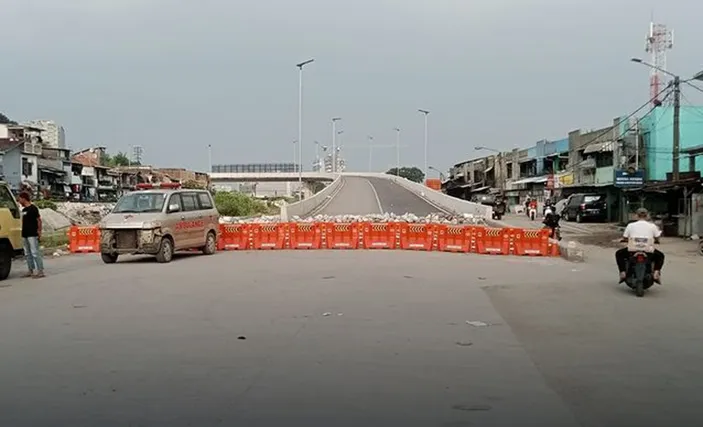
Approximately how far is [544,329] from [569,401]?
3.65 m

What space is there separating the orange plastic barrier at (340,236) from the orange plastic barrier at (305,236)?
213 millimetres

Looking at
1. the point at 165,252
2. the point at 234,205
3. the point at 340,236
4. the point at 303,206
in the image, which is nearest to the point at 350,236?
the point at 340,236

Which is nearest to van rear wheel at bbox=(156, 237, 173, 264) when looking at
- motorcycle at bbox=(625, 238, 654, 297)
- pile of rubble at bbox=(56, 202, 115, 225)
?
motorcycle at bbox=(625, 238, 654, 297)

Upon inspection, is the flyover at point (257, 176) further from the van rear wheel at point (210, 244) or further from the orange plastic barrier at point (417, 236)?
the van rear wheel at point (210, 244)

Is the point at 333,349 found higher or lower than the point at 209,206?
lower

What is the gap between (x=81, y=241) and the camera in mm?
25078

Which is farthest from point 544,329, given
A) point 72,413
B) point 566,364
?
point 72,413

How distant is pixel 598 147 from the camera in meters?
51.2

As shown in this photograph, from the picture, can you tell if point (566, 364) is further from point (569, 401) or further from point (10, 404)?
point (10, 404)

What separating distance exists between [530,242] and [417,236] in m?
4.23

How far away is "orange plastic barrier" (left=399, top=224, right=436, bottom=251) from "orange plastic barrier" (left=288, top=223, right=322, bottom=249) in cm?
296

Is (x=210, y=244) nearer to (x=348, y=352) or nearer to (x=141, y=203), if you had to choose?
(x=141, y=203)

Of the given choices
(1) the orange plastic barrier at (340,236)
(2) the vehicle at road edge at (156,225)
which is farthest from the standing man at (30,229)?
(1) the orange plastic barrier at (340,236)

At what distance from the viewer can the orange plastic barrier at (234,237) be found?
84.3 ft
